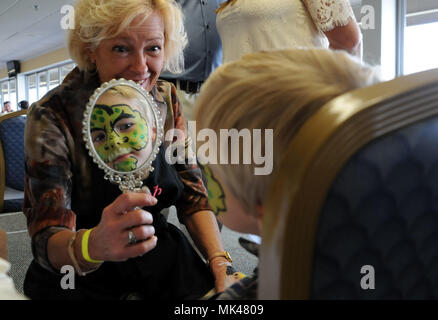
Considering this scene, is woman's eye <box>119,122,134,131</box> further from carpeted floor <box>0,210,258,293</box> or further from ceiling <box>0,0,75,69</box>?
ceiling <box>0,0,75,69</box>

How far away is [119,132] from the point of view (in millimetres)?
716

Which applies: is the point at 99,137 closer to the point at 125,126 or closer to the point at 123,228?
the point at 125,126

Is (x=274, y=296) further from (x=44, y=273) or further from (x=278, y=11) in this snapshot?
(x=278, y=11)

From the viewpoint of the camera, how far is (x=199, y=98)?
534 millimetres

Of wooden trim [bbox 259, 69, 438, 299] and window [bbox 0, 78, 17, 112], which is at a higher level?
window [bbox 0, 78, 17, 112]

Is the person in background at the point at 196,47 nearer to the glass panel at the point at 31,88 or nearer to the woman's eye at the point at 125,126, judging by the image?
the woman's eye at the point at 125,126

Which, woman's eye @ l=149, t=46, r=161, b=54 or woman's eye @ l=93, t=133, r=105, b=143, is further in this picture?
woman's eye @ l=149, t=46, r=161, b=54

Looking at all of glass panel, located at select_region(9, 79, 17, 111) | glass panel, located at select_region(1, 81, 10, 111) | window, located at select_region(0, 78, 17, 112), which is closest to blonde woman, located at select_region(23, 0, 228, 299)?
window, located at select_region(0, 78, 17, 112)

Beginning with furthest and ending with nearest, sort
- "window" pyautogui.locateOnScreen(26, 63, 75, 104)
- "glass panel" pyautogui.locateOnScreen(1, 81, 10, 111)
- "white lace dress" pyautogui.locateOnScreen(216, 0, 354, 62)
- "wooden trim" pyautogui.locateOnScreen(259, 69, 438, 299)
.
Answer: "glass panel" pyautogui.locateOnScreen(1, 81, 10, 111) < "window" pyautogui.locateOnScreen(26, 63, 75, 104) < "white lace dress" pyautogui.locateOnScreen(216, 0, 354, 62) < "wooden trim" pyautogui.locateOnScreen(259, 69, 438, 299)

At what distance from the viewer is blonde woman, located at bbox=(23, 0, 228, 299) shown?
0.79 m

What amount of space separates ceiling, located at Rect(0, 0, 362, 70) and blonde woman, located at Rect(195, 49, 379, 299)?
5810 millimetres

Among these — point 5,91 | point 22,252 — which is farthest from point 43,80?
point 22,252

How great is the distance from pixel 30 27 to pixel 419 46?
921 centimetres

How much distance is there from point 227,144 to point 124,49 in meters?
0.43
